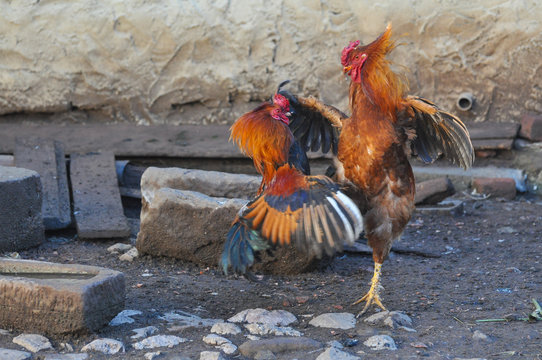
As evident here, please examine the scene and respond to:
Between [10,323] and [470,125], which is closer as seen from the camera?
[10,323]

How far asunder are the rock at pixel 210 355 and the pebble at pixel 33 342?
0.69m

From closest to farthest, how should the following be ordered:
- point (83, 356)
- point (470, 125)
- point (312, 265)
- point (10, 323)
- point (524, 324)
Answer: point (83, 356) < point (10, 323) < point (524, 324) < point (312, 265) < point (470, 125)

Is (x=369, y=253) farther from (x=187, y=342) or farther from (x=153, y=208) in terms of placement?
(x=187, y=342)

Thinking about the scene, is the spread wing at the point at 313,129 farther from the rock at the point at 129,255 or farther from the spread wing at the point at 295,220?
the rock at the point at 129,255

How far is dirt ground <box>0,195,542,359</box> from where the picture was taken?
3371mm

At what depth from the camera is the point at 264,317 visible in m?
3.71

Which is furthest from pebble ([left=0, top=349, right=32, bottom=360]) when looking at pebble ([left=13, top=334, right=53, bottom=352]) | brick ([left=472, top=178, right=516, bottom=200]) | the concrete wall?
brick ([left=472, top=178, right=516, bottom=200])

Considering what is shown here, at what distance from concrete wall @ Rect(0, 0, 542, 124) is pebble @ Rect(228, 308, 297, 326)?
3337 millimetres

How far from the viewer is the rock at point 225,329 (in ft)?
11.4

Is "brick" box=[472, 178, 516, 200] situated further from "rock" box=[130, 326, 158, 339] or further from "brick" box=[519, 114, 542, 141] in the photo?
"rock" box=[130, 326, 158, 339]

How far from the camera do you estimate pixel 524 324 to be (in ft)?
11.9

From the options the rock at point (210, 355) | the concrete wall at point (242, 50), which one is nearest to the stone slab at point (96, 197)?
the concrete wall at point (242, 50)

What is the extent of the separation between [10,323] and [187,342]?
32.4 inches

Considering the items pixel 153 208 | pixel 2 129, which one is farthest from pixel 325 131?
pixel 2 129
